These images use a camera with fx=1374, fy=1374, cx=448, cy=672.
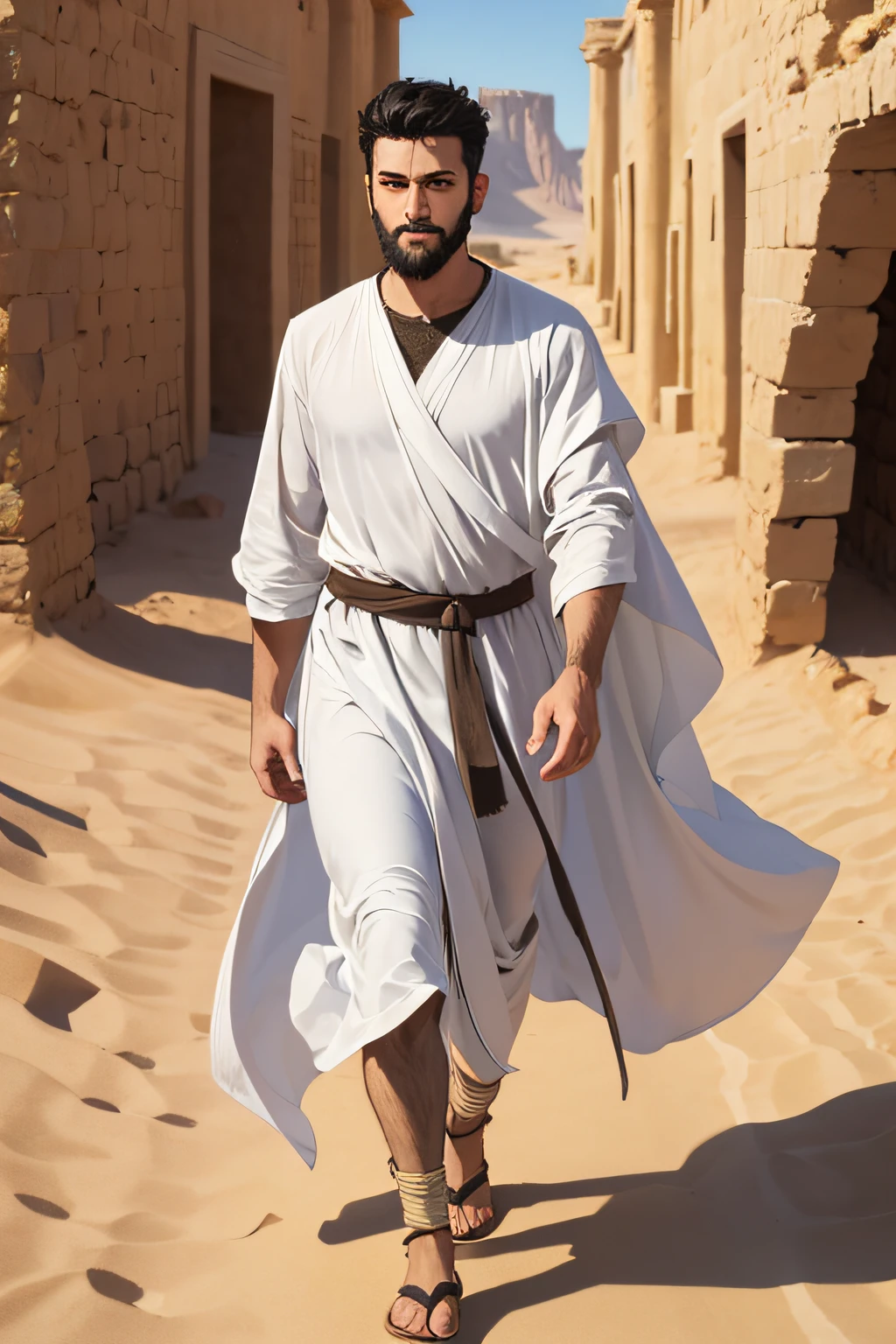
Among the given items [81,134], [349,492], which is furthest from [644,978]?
[81,134]

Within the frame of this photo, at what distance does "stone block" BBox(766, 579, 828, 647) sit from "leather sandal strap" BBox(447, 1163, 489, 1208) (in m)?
3.83

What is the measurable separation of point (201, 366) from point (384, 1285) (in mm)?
7873

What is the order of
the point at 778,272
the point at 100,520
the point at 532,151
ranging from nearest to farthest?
the point at 778,272
the point at 100,520
the point at 532,151

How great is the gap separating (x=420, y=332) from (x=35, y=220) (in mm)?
3313

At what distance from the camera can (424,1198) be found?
225 centimetres

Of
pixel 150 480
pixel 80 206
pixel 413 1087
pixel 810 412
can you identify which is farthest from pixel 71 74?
pixel 413 1087

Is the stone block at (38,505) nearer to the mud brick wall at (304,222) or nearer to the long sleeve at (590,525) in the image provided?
the long sleeve at (590,525)

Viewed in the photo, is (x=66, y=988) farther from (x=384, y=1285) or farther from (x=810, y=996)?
(x=810, y=996)

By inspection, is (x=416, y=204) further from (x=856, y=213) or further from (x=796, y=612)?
(x=796, y=612)

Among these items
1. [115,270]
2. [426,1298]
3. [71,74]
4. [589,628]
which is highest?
[71,74]

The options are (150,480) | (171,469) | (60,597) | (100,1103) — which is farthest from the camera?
(171,469)

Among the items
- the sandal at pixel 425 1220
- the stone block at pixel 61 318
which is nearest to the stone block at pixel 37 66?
the stone block at pixel 61 318

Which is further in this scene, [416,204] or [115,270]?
[115,270]

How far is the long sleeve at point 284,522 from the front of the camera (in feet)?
8.30
